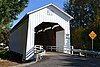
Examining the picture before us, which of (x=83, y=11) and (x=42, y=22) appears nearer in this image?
(x=42, y=22)

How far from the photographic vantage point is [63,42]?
2898 centimetres

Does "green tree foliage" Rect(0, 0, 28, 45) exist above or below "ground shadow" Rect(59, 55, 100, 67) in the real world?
above

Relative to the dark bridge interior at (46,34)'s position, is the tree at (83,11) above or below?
above

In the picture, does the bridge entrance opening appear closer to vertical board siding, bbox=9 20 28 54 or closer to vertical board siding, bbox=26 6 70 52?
vertical board siding, bbox=26 6 70 52

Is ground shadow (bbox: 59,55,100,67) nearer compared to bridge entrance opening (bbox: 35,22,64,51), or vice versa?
ground shadow (bbox: 59,55,100,67)

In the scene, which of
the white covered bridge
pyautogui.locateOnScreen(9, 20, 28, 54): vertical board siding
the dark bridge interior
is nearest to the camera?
the white covered bridge

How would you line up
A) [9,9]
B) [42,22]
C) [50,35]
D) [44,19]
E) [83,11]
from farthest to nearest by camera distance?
[83,11] → [50,35] → [42,22] → [44,19] → [9,9]

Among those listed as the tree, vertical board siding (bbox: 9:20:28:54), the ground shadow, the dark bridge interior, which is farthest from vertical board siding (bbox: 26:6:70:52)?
the tree

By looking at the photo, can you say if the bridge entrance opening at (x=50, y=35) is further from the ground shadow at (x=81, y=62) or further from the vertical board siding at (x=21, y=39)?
the ground shadow at (x=81, y=62)

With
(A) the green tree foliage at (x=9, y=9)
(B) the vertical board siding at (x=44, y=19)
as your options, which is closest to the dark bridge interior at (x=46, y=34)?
(B) the vertical board siding at (x=44, y=19)

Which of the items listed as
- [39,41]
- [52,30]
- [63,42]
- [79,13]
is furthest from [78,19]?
[63,42]

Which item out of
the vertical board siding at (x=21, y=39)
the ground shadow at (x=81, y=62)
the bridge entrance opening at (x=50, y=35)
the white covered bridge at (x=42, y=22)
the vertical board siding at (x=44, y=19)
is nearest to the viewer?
the ground shadow at (x=81, y=62)

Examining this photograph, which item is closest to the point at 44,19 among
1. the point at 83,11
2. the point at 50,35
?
the point at 50,35

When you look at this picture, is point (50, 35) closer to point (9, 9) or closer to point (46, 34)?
point (46, 34)
